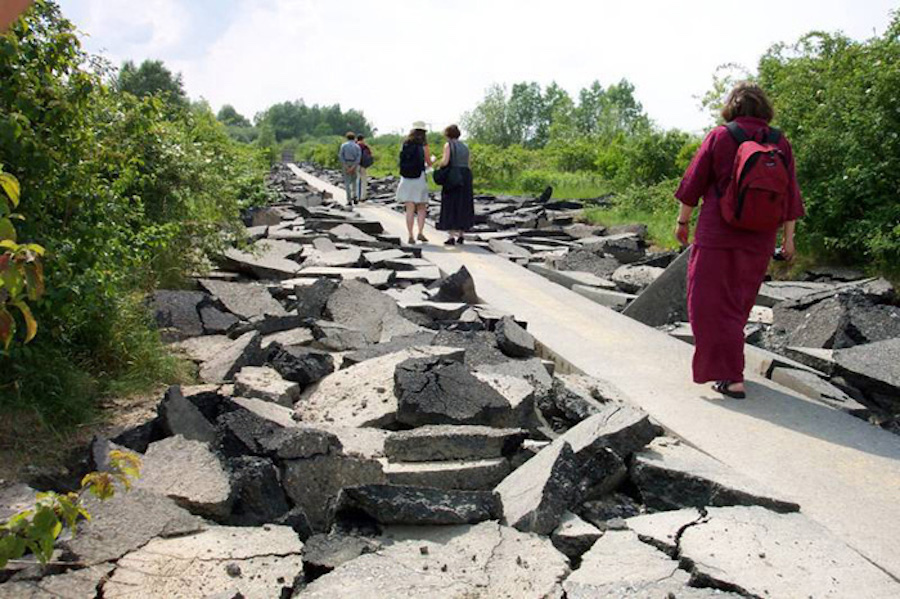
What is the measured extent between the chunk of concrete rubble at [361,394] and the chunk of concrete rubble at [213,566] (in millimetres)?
1206

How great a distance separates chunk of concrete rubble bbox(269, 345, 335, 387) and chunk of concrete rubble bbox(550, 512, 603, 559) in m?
2.25

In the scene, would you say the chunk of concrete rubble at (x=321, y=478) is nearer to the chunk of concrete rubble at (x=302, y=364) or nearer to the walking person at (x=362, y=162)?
the chunk of concrete rubble at (x=302, y=364)

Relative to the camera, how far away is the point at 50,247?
3814 millimetres

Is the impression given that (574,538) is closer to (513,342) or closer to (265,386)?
(265,386)

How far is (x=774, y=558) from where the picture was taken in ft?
9.50

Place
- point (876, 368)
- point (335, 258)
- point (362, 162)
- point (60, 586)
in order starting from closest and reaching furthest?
point (60, 586), point (876, 368), point (335, 258), point (362, 162)

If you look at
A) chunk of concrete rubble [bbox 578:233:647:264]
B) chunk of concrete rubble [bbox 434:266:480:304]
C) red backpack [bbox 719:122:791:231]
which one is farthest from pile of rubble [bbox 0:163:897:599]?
chunk of concrete rubble [bbox 578:233:647:264]

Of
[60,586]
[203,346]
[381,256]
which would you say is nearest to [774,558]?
[60,586]

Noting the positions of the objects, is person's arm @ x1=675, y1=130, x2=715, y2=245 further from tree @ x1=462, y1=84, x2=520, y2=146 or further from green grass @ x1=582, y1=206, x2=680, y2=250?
tree @ x1=462, y1=84, x2=520, y2=146

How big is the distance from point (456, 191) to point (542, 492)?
368 inches

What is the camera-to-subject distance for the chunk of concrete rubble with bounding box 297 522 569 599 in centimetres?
274

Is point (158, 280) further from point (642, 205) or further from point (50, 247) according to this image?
point (642, 205)

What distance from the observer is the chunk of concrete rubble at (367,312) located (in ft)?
20.2

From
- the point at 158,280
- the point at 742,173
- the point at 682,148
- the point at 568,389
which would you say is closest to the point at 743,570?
the point at 568,389
